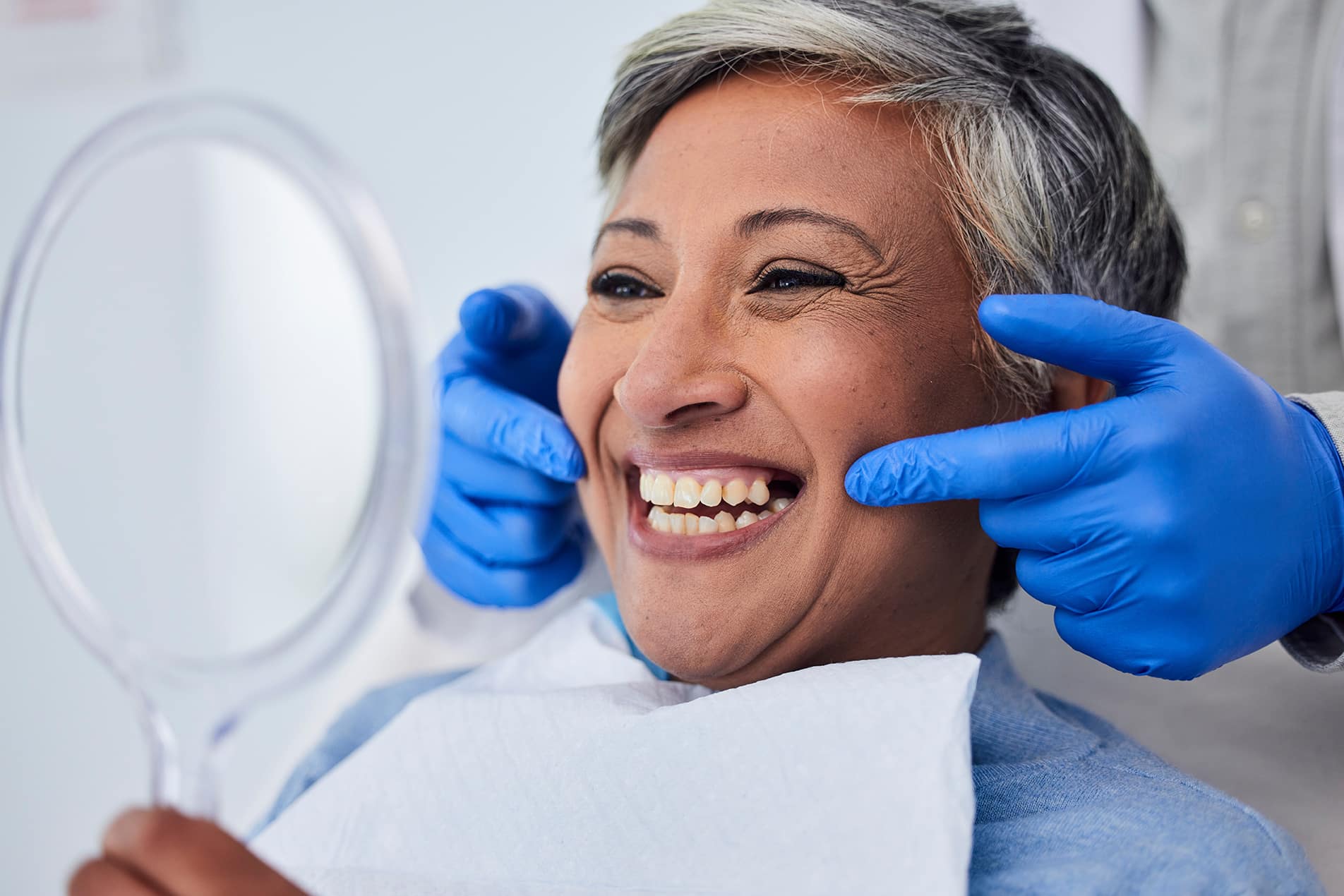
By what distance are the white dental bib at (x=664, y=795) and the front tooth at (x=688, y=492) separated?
22cm

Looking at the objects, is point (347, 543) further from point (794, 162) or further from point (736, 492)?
point (794, 162)

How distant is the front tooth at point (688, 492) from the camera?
127 cm

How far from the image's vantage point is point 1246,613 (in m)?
1.23

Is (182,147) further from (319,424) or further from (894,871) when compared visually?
(894,871)

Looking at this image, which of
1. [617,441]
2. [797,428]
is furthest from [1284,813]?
[617,441]

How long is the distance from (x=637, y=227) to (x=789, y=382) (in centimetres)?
29

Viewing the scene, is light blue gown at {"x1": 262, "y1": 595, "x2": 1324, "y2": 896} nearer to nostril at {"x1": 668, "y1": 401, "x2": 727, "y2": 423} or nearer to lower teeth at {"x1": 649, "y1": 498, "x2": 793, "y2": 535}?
lower teeth at {"x1": 649, "y1": 498, "x2": 793, "y2": 535}

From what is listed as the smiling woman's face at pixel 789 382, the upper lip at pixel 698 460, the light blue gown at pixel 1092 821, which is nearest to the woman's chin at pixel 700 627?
the smiling woman's face at pixel 789 382

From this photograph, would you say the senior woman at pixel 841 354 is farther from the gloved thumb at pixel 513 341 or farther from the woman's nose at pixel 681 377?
the gloved thumb at pixel 513 341

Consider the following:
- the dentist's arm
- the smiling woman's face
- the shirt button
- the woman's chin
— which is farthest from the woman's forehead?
the shirt button

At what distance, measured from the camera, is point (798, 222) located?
124 centimetres

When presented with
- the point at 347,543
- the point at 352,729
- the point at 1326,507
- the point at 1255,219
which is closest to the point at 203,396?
the point at 347,543

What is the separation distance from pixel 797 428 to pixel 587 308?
40 cm

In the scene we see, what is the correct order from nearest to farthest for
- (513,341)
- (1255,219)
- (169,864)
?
(169,864) → (513,341) → (1255,219)
